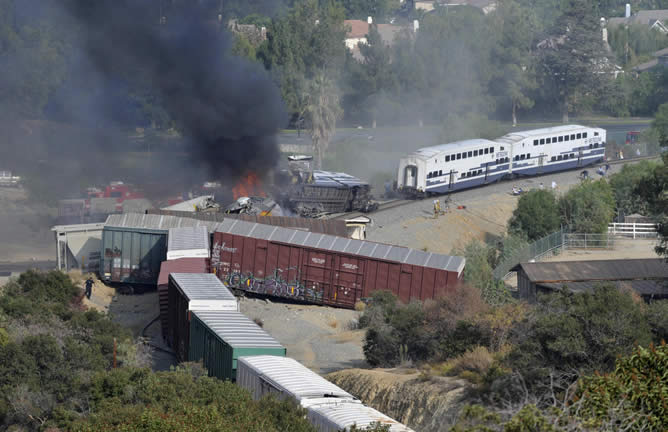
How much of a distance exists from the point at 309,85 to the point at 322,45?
39.9ft

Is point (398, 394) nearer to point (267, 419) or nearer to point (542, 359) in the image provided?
point (542, 359)

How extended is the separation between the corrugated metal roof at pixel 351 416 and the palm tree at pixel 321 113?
191 ft

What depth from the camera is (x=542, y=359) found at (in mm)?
20641

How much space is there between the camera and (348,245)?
36.9 m

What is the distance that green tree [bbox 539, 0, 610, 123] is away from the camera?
344 ft

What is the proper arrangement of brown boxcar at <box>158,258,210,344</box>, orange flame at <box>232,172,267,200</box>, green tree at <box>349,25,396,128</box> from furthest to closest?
green tree at <box>349,25,396,128</box>, orange flame at <box>232,172,267,200</box>, brown boxcar at <box>158,258,210,344</box>

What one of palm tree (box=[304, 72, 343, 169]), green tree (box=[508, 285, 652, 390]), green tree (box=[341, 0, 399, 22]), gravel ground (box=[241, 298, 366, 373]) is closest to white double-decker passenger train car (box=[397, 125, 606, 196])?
palm tree (box=[304, 72, 343, 169])

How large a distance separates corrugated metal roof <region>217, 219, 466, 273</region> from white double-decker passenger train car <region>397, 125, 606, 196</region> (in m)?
19.4

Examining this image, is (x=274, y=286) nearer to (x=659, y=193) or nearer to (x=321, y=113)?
(x=659, y=193)

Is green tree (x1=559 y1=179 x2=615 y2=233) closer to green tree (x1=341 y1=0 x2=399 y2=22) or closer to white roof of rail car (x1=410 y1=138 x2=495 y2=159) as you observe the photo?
white roof of rail car (x1=410 y1=138 x2=495 y2=159)

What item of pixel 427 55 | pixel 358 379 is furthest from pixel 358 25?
pixel 358 379

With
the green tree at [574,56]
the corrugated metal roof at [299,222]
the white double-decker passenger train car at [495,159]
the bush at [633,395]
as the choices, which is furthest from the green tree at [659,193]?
the green tree at [574,56]

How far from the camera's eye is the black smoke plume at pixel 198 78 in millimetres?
56531

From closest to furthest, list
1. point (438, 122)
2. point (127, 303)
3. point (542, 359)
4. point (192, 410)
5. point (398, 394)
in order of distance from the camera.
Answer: point (192, 410) → point (542, 359) → point (398, 394) → point (127, 303) → point (438, 122)
